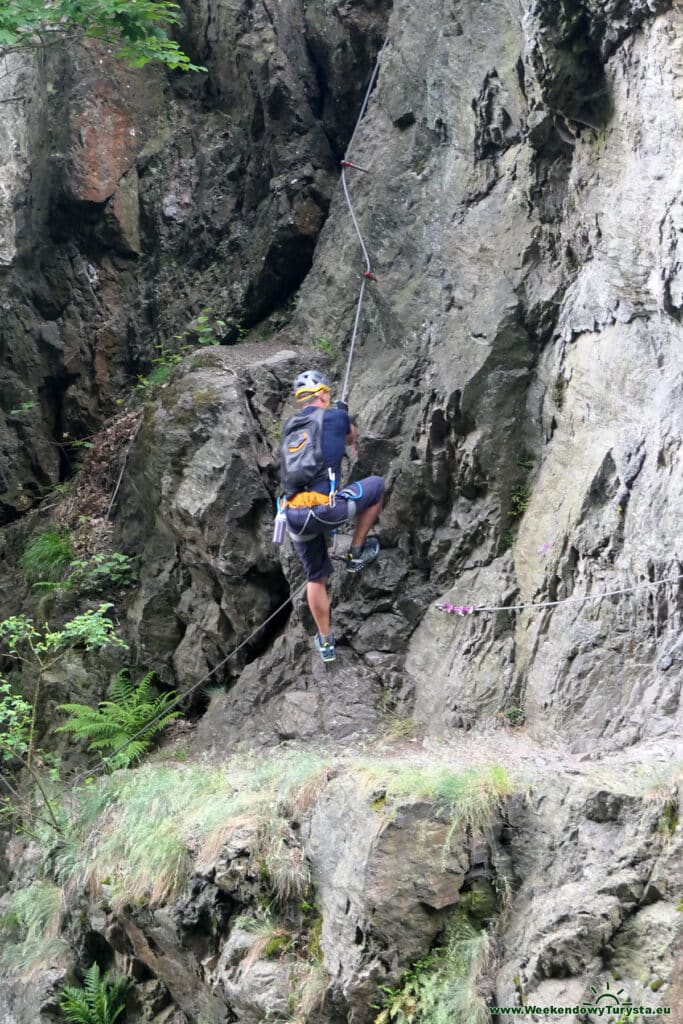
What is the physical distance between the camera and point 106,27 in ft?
36.7

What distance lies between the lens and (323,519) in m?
8.62

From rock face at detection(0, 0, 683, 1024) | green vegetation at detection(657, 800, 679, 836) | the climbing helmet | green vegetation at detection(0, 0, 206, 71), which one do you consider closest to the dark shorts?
rock face at detection(0, 0, 683, 1024)

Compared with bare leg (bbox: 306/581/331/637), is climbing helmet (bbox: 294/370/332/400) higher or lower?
higher

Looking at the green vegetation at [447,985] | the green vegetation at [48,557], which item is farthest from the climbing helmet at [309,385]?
the green vegetation at [447,985]

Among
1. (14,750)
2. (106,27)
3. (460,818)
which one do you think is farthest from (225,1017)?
(106,27)

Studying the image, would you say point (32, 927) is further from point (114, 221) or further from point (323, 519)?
point (114, 221)

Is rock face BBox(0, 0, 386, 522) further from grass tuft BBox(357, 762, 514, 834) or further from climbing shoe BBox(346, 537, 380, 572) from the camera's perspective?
grass tuft BBox(357, 762, 514, 834)

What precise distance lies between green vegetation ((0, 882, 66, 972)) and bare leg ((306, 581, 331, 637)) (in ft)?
11.5

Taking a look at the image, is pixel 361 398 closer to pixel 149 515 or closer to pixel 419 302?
pixel 419 302

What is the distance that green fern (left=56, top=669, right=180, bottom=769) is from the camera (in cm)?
1019

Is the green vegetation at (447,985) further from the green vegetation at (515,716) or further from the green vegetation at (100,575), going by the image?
the green vegetation at (100,575)

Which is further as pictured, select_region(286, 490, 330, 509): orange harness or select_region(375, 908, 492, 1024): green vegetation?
select_region(286, 490, 330, 509): orange harness

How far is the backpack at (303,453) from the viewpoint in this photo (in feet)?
28.1

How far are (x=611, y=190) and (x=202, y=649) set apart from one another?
621cm
